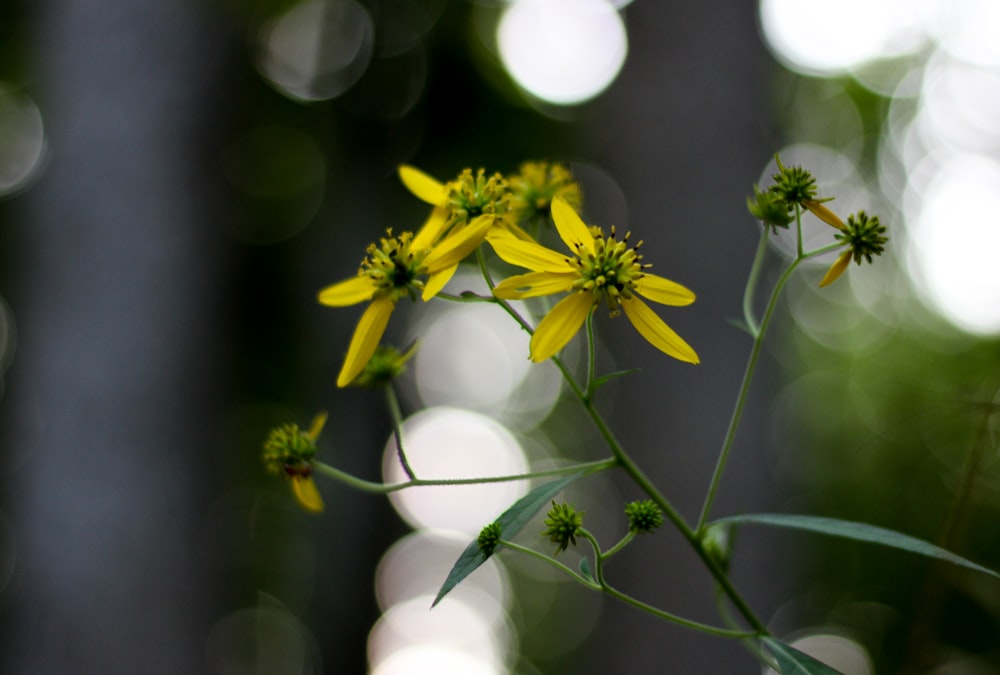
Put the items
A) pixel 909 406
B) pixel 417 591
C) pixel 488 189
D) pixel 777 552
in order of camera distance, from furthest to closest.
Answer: pixel 417 591, pixel 909 406, pixel 777 552, pixel 488 189

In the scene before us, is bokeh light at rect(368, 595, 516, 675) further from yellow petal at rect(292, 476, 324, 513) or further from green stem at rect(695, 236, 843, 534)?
green stem at rect(695, 236, 843, 534)

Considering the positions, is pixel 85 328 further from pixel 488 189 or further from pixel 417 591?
pixel 417 591

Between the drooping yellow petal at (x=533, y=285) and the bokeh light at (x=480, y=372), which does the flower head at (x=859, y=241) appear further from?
the bokeh light at (x=480, y=372)

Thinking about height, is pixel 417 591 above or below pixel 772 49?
below

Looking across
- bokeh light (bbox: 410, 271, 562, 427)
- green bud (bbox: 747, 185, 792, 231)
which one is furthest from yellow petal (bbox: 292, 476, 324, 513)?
bokeh light (bbox: 410, 271, 562, 427)

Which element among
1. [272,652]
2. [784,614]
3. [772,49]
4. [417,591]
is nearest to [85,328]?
[772,49]

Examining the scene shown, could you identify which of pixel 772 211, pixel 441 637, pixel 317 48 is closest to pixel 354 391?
pixel 772 211
